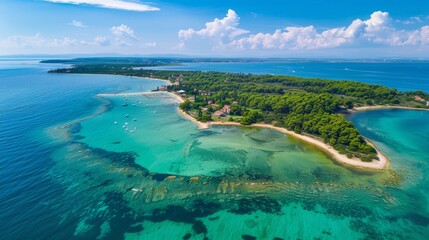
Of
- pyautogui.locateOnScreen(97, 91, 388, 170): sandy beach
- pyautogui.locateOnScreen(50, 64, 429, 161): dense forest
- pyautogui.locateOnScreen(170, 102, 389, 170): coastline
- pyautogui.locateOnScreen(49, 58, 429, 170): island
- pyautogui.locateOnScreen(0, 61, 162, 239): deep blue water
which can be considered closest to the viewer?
pyautogui.locateOnScreen(0, 61, 162, 239): deep blue water

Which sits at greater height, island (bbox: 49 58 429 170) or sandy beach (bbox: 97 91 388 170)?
island (bbox: 49 58 429 170)

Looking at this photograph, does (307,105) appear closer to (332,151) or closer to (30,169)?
(332,151)

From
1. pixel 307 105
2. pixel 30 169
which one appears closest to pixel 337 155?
pixel 307 105

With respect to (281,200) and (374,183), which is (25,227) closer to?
(281,200)

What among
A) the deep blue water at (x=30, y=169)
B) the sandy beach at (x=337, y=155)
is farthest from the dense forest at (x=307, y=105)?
the deep blue water at (x=30, y=169)

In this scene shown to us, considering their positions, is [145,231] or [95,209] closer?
[145,231]

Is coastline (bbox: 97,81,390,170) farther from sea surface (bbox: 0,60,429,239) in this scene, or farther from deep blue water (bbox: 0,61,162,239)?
deep blue water (bbox: 0,61,162,239)

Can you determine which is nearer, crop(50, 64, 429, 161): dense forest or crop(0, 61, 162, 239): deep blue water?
crop(0, 61, 162, 239): deep blue water

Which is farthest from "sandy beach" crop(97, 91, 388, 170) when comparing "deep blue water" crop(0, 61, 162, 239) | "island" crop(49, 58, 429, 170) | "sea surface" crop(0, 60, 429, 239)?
"deep blue water" crop(0, 61, 162, 239)

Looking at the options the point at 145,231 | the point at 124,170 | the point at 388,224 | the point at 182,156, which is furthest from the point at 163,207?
the point at 388,224
